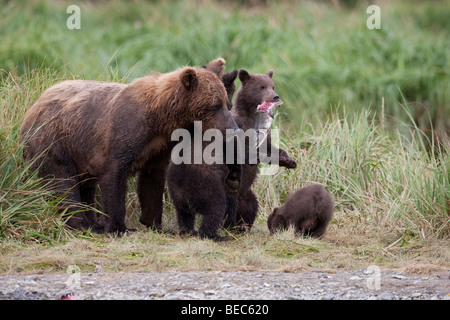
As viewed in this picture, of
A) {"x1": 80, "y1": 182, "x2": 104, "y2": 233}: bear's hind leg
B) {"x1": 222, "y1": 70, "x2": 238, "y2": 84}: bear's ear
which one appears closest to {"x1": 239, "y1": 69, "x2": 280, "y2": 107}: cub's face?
{"x1": 222, "y1": 70, "x2": 238, "y2": 84}: bear's ear

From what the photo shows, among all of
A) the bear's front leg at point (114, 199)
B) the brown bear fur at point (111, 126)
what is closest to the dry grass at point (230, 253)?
the bear's front leg at point (114, 199)

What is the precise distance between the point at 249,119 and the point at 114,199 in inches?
68.3

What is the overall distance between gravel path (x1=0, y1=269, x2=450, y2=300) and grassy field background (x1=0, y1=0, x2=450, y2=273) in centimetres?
35

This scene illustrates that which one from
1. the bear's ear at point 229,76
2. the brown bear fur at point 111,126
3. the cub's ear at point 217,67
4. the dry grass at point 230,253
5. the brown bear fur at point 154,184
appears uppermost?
the cub's ear at point 217,67

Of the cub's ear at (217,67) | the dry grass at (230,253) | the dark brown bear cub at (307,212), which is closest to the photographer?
the dry grass at (230,253)

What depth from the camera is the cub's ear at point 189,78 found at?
6586 mm

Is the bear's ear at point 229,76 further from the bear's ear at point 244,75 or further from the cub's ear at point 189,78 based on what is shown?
the cub's ear at point 189,78

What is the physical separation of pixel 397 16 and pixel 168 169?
11093 mm

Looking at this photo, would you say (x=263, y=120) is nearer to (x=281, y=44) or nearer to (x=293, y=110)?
(x=293, y=110)

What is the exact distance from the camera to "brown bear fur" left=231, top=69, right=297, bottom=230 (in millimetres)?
7391

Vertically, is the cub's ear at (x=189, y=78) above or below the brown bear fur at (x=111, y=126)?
above

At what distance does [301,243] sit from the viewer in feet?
21.6

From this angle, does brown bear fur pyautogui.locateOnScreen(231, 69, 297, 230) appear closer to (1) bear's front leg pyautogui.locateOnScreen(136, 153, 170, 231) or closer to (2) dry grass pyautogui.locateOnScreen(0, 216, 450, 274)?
(2) dry grass pyautogui.locateOnScreen(0, 216, 450, 274)

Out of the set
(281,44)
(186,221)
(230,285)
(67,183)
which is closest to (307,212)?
(186,221)
